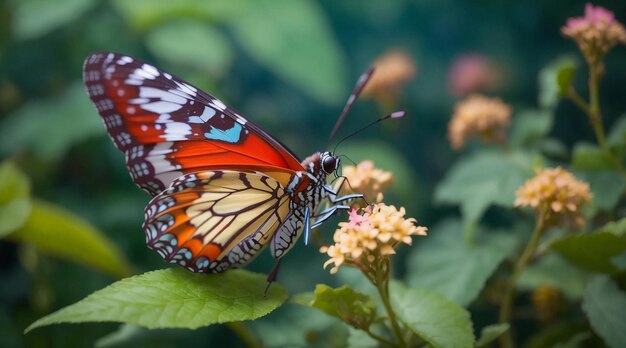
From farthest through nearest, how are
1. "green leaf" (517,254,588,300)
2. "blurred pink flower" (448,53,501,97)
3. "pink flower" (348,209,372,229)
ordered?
"blurred pink flower" (448,53,501,97)
"green leaf" (517,254,588,300)
"pink flower" (348,209,372,229)

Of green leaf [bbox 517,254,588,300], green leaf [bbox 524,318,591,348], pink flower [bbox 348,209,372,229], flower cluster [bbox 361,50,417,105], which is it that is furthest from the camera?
flower cluster [bbox 361,50,417,105]

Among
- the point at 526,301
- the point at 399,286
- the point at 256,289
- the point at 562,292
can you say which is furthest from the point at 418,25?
the point at 256,289

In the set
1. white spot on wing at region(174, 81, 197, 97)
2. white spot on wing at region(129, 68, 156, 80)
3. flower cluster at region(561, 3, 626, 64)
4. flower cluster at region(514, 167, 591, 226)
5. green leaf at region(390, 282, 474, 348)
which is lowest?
green leaf at region(390, 282, 474, 348)

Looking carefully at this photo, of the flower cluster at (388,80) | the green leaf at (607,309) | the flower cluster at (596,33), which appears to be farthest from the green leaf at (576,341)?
the flower cluster at (388,80)

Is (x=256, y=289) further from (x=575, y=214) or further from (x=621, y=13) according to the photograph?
(x=621, y=13)

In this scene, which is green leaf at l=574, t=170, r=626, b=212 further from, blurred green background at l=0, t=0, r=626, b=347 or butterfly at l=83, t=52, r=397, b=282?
blurred green background at l=0, t=0, r=626, b=347

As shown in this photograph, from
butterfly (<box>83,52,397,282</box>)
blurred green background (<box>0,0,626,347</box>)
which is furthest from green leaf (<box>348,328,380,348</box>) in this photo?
blurred green background (<box>0,0,626,347</box>)

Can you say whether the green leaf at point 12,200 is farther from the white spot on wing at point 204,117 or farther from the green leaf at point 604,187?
the green leaf at point 604,187
